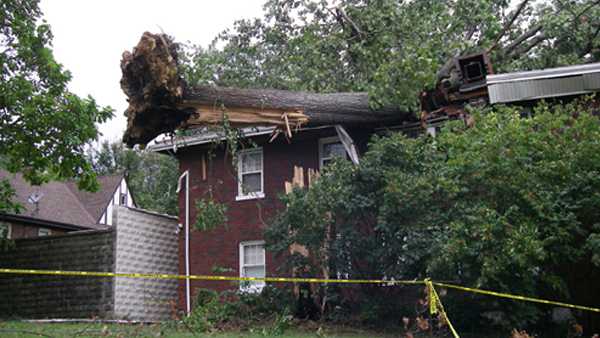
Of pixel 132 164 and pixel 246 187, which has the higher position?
pixel 132 164

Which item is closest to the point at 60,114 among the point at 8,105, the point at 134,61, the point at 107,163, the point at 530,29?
the point at 8,105

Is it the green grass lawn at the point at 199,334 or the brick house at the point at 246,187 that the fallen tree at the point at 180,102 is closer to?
the green grass lawn at the point at 199,334

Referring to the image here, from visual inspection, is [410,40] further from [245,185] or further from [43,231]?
[43,231]

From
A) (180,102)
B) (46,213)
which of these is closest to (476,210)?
(180,102)

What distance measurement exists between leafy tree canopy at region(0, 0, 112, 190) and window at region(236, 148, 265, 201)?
476 cm

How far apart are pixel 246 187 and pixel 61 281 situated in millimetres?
5475

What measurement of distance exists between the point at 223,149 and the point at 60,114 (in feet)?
18.0

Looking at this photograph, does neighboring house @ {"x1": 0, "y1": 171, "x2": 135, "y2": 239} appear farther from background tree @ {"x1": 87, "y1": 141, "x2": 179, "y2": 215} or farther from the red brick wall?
background tree @ {"x1": 87, "y1": 141, "x2": 179, "y2": 215}

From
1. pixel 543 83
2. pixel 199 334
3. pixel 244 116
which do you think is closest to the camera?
pixel 199 334

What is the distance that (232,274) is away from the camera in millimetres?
18734

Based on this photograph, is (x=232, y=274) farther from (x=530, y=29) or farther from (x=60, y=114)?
(x=530, y=29)

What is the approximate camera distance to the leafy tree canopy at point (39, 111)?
14.9 m

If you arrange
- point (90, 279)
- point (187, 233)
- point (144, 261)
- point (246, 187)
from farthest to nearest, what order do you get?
point (187, 233) < point (144, 261) < point (246, 187) < point (90, 279)

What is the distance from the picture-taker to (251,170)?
63.6 feet
